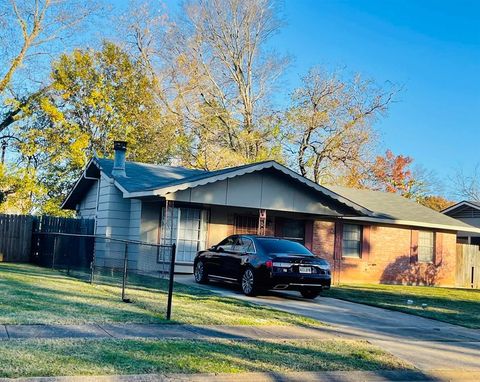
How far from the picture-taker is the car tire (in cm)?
1480

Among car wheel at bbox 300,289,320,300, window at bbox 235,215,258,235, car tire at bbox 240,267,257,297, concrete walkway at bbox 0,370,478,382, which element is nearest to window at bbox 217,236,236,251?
car tire at bbox 240,267,257,297

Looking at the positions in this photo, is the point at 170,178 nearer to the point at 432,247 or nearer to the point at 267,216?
the point at 267,216

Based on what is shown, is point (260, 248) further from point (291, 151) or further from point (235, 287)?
point (291, 151)

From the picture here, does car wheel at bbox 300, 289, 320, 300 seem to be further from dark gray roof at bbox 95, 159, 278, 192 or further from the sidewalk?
dark gray roof at bbox 95, 159, 278, 192

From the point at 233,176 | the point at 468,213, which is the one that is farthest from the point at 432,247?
the point at 233,176

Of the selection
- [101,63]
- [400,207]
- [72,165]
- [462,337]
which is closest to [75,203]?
[72,165]

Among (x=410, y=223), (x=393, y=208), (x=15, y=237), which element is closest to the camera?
(x=15, y=237)

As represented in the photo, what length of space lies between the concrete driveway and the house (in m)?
4.34

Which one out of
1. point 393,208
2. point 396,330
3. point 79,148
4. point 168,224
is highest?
point 79,148

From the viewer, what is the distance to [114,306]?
1116 cm

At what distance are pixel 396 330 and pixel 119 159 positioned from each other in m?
13.4

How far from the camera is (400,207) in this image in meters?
27.4

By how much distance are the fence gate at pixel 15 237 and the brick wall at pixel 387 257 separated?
37.5ft

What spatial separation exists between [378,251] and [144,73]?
20.2 meters
